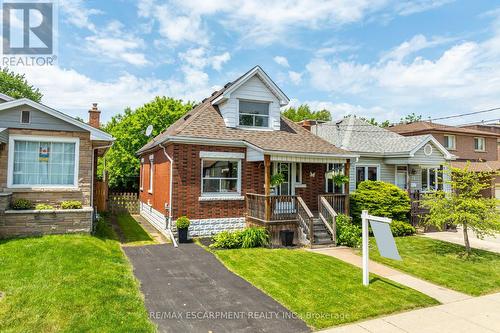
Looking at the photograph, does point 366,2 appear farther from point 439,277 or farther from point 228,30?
point 439,277

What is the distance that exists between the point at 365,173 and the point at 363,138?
290 cm

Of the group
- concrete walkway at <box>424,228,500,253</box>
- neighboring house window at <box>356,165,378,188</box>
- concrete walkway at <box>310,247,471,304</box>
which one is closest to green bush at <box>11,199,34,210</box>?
concrete walkway at <box>310,247,471,304</box>

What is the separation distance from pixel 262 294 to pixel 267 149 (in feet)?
20.8

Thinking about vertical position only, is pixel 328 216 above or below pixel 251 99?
below

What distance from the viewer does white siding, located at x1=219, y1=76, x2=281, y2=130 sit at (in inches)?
587

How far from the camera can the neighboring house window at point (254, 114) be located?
Result: 1534 centimetres

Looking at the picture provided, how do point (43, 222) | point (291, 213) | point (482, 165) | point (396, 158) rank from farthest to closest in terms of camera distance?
point (482, 165)
point (396, 158)
point (291, 213)
point (43, 222)

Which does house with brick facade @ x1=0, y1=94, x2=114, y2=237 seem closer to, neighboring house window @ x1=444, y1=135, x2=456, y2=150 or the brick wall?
the brick wall

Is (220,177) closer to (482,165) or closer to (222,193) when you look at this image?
(222,193)

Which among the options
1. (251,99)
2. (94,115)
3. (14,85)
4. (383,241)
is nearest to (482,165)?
(251,99)

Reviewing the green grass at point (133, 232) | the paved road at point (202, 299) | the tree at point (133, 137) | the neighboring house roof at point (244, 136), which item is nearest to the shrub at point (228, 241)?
the paved road at point (202, 299)

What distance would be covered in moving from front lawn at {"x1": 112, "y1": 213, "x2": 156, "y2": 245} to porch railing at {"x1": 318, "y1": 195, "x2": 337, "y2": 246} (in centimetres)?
700

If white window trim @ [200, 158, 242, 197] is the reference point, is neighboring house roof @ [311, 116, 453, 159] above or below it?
above

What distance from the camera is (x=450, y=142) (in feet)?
94.4
